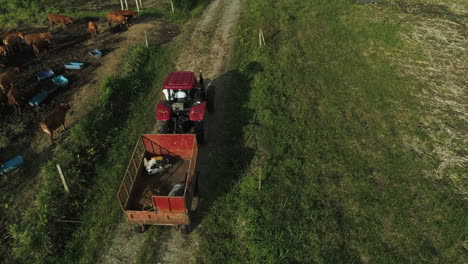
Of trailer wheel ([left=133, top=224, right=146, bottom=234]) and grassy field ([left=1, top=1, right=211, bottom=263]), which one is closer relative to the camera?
grassy field ([left=1, top=1, right=211, bottom=263])

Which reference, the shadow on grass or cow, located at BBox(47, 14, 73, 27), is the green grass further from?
cow, located at BBox(47, 14, 73, 27)

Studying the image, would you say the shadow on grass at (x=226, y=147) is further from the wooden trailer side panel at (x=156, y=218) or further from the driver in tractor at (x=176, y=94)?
the driver in tractor at (x=176, y=94)

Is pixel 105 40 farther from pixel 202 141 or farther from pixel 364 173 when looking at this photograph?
pixel 364 173

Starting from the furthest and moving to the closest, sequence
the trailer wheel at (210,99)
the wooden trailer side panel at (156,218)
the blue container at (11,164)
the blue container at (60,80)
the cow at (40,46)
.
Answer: the cow at (40,46) < the blue container at (60,80) < the trailer wheel at (210,99) < the blue container at (11,164) < the wooden trailer side panel at (156,218)

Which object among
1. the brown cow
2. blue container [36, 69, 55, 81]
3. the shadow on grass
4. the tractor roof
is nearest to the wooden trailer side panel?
the shadow on grass

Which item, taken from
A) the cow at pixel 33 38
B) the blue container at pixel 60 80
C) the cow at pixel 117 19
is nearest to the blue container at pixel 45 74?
the blue container at pixel 60 80

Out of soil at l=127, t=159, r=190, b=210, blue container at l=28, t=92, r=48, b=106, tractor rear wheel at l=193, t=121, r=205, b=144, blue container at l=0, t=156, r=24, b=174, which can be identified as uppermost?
blue container at l=28, t=92, r=48, b=106
